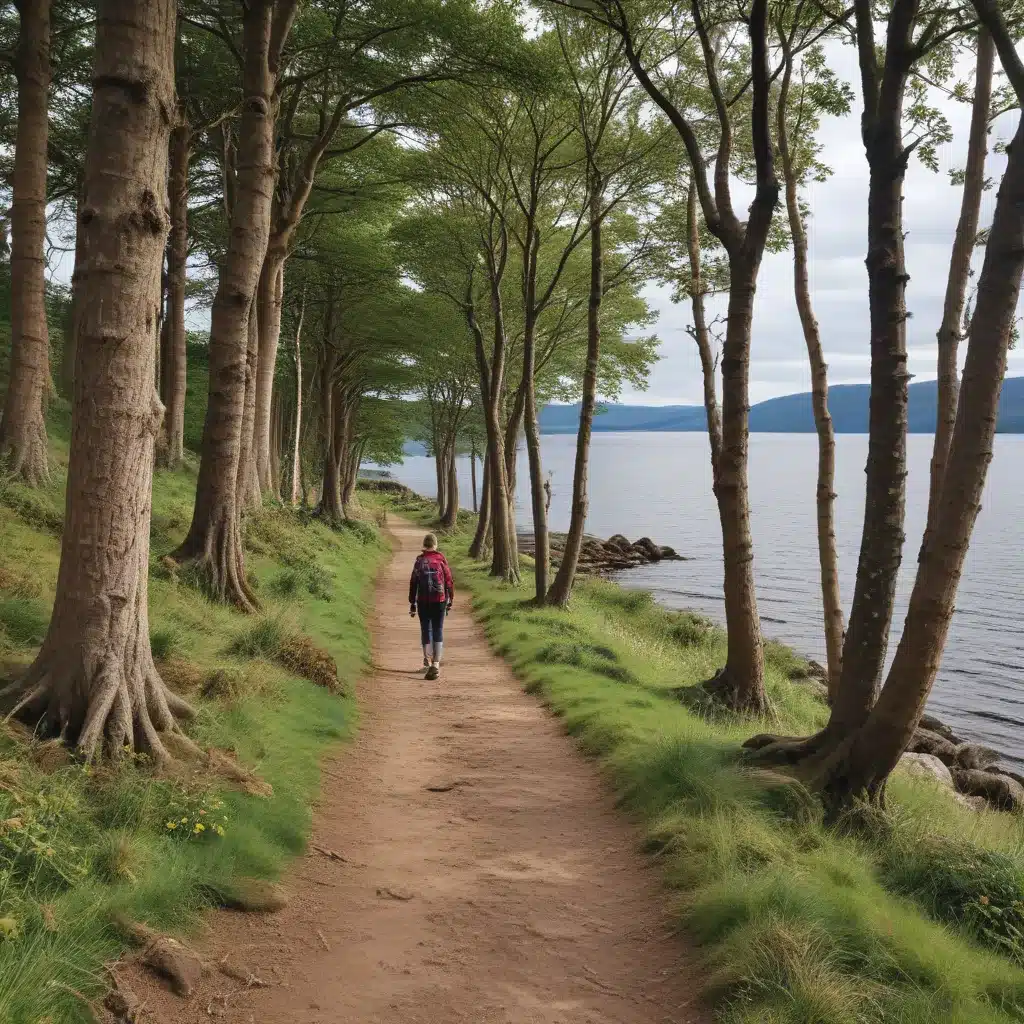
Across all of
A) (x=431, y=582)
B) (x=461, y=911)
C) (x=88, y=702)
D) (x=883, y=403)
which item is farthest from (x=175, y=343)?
(x=461, y=911)

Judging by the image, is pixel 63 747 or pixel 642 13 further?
pixel 642 13

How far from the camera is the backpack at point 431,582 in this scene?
11664mm

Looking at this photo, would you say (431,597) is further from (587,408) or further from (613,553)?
(613,553)

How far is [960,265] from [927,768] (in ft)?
22.6

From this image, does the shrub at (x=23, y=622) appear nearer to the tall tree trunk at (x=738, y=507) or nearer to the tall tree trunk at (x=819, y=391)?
the tall tree trunk at (x=738, y=507)

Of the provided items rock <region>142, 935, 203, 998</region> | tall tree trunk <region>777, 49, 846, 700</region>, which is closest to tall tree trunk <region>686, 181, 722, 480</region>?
tall tree trunk <region>777, 49, 846, 700</region>

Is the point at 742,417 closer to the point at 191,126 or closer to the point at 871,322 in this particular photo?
the point at 871,322

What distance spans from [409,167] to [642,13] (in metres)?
8.07

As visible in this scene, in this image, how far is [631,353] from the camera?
998 inches

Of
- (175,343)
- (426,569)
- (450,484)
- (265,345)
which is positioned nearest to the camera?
(426,569)

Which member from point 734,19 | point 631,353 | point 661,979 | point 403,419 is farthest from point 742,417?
point 403,419

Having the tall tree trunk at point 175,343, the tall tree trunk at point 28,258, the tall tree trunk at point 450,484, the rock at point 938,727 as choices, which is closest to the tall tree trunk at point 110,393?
the tall tree trunk at point 28,258

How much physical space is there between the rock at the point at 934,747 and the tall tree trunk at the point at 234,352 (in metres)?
10.9

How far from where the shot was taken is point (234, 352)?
10945 millimetres
